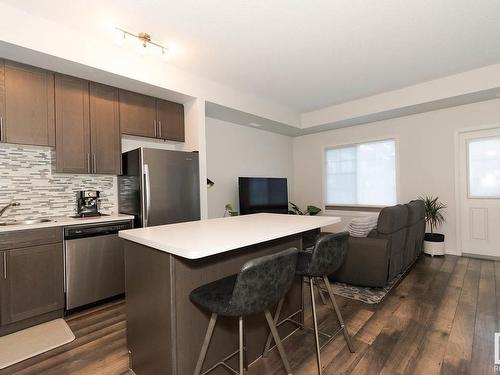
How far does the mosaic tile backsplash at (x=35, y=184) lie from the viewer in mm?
2578

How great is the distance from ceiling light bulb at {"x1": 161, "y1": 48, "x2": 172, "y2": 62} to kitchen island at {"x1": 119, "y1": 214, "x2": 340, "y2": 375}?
2.05 meters

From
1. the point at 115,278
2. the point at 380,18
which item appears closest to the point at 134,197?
the point at 115,278

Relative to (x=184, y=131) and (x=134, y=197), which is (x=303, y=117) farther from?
(x=134, y=197)

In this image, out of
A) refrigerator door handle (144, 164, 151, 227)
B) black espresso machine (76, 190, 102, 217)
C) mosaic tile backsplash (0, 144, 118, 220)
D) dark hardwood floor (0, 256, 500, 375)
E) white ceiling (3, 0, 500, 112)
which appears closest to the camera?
dark hardwood floor (0, 256, 500, 375)

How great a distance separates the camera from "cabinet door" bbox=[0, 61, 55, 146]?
2.29m

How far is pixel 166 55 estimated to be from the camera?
2818 millimetres

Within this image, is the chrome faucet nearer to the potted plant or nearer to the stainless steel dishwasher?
the stainless steel dishwasher

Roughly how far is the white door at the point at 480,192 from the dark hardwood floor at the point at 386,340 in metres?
1.42

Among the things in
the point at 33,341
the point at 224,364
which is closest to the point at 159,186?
the point at 33,341

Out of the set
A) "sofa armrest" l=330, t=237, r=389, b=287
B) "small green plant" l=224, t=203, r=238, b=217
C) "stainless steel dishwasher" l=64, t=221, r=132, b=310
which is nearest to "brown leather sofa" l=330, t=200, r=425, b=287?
"sofa armrest" l=330, t=237, r=389, b=287

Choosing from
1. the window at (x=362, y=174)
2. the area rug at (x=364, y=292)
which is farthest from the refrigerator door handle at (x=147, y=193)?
the window at (x=362, y=174)

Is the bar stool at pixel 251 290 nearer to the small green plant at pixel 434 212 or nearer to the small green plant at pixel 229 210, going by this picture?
the small green plant at pixel 229 210

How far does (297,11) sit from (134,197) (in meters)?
2.48

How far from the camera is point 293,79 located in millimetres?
3559
